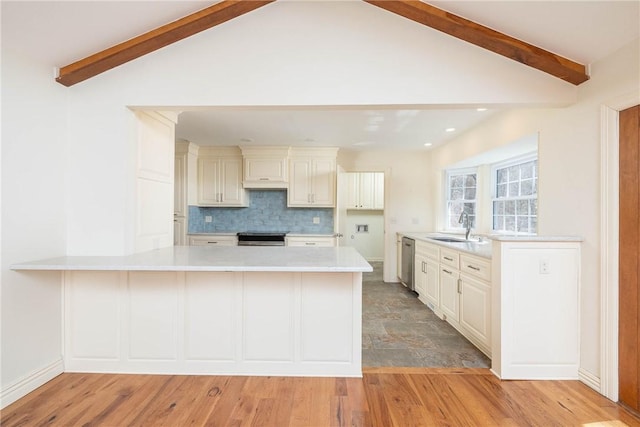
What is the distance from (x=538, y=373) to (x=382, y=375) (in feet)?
3.61

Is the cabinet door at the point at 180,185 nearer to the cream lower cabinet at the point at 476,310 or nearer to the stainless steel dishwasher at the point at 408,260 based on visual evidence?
the stainless steel dishwasher at the point at 408,260

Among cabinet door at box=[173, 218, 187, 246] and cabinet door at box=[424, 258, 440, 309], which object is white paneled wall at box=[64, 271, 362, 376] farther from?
cabinet door at box=[173, 218, 187, 246]

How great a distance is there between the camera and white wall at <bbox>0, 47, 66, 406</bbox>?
5.90 ft

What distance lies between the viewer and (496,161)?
3896 millimetres

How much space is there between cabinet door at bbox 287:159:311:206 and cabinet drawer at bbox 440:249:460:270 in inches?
85.4

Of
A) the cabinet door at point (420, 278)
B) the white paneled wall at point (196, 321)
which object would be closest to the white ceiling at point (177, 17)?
the white paneled wall at point (196, 321)

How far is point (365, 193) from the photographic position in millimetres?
6766

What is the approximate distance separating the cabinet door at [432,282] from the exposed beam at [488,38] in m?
2.21

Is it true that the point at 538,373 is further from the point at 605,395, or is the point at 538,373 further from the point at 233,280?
the point at 233,280

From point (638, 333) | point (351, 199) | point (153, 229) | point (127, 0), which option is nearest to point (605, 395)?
point (638, 333)

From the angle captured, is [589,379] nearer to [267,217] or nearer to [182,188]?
[267,217]

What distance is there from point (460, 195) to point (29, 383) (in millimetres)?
5066

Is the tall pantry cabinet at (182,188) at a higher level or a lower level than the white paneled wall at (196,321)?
higher

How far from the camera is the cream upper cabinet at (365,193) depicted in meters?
6.74
